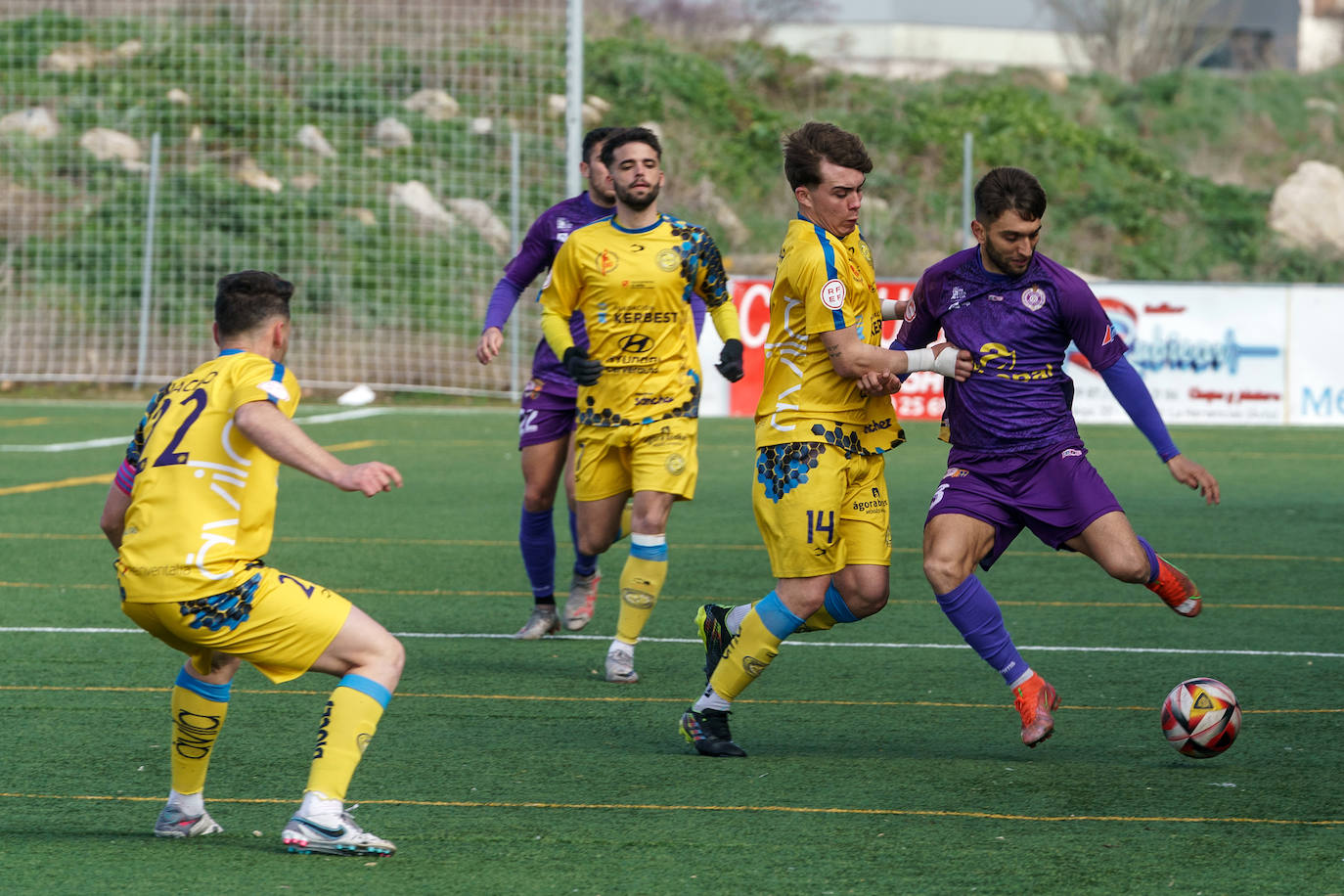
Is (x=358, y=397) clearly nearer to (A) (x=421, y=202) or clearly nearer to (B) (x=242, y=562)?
(A) (x=421, y=202)

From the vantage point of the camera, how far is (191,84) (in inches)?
1030

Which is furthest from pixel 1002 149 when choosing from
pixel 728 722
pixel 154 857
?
pixel 154 857

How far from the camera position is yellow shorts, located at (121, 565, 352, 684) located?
400 cm

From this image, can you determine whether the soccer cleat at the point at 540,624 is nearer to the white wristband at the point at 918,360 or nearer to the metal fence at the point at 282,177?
the white wristband at the point at 918,360

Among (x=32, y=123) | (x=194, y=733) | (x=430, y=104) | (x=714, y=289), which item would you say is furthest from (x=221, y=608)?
(x=32, y=123)

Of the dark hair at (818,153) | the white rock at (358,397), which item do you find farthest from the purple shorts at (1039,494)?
the white rock at (358,397)

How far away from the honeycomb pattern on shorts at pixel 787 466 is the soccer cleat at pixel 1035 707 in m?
0.95

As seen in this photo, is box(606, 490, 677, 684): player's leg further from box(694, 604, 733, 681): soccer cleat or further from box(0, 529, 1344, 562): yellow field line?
box(0, 529, 1344, 562): yellow field line

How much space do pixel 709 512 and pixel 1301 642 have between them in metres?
5.02

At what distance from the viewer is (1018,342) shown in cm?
529

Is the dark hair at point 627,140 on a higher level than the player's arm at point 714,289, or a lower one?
higher

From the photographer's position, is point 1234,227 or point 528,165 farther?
point 1234,227

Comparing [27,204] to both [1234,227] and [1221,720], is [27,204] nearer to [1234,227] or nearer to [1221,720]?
[1234,227]

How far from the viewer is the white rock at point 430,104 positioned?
25500 mm
